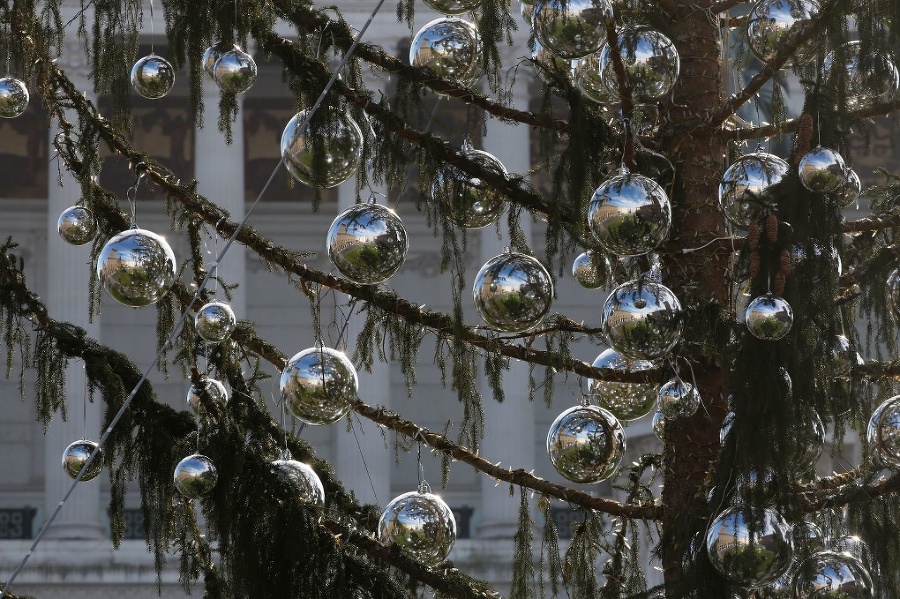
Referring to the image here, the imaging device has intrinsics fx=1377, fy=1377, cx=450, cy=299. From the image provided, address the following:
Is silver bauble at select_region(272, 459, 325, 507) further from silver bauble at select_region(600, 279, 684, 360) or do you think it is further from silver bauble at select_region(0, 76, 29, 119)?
silver bauble at select_region(0, 76, 29, 119)

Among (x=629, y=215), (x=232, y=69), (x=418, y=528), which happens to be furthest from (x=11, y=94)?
(x=629, y=215)

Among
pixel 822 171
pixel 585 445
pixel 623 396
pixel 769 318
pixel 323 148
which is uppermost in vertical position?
pixel 323 148

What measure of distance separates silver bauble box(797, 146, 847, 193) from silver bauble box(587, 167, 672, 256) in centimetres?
37

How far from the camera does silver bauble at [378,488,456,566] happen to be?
12.5 feet

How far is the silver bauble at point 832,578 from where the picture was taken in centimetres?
296

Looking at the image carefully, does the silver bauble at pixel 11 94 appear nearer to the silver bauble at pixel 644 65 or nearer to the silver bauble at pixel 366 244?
the silver bauble at pixel 366 244

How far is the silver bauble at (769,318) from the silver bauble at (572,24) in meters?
0.75

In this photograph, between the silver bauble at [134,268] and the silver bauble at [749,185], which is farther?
the silver bauble at [134,268]

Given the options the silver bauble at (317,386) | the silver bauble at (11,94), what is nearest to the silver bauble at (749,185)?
the silver bauble at (317,386)

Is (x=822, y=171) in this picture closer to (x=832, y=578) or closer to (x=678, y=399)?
(x=832, y=578)

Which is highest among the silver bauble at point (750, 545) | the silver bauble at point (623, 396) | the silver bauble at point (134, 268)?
the silver bauble at point (134, 268)

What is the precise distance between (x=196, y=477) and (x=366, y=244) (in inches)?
36.3

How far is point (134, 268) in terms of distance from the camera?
12.7ft

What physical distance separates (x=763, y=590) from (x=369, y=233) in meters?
1.32
